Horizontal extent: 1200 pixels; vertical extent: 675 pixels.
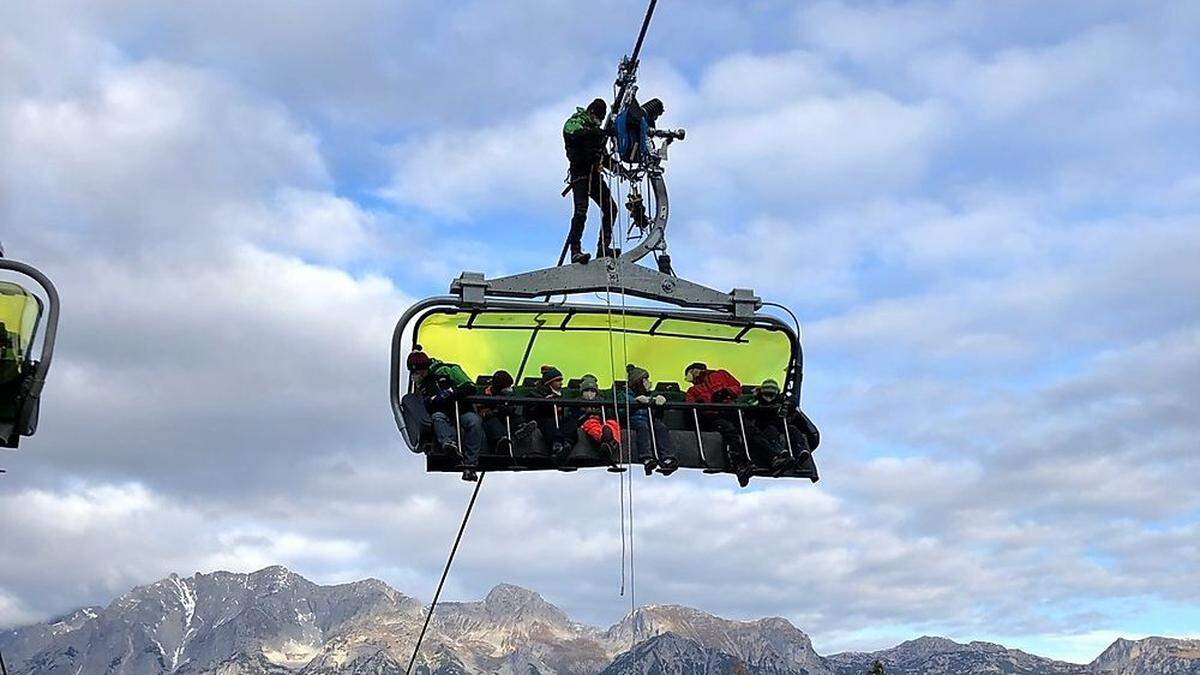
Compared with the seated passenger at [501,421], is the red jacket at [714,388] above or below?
above

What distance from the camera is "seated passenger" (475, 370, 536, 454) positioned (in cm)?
1847

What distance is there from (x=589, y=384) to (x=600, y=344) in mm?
512

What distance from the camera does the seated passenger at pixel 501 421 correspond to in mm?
18469

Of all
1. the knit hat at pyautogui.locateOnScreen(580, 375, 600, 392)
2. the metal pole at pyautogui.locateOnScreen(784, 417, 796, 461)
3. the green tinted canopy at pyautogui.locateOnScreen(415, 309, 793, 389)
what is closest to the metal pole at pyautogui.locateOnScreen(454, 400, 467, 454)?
the green tinted canopy at pyautogui.locateOnScreen(415, 309, 793, 389)

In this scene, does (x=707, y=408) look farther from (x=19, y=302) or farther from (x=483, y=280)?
(x=19, y=302)

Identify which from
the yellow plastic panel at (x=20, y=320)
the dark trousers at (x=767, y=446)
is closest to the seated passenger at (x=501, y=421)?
the dark trousers at (x=767, y=446)

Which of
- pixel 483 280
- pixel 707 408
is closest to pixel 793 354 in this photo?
pixel 707 408

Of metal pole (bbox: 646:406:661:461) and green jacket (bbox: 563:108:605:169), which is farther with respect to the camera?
green jacket (bbox: 563:108:605:169)

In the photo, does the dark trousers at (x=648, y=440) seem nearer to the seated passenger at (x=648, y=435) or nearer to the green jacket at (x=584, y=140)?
the seated passenger at (x=648, y=435)

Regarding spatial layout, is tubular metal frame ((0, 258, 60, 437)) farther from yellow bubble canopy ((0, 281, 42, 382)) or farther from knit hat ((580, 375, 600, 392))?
knit hat ((580, 375, 600, 392))

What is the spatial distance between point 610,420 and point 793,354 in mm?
2478

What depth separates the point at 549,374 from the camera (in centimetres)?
1922

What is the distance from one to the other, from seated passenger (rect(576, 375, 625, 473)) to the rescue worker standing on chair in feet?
6.58

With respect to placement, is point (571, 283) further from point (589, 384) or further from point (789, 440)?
point (789, 440)
